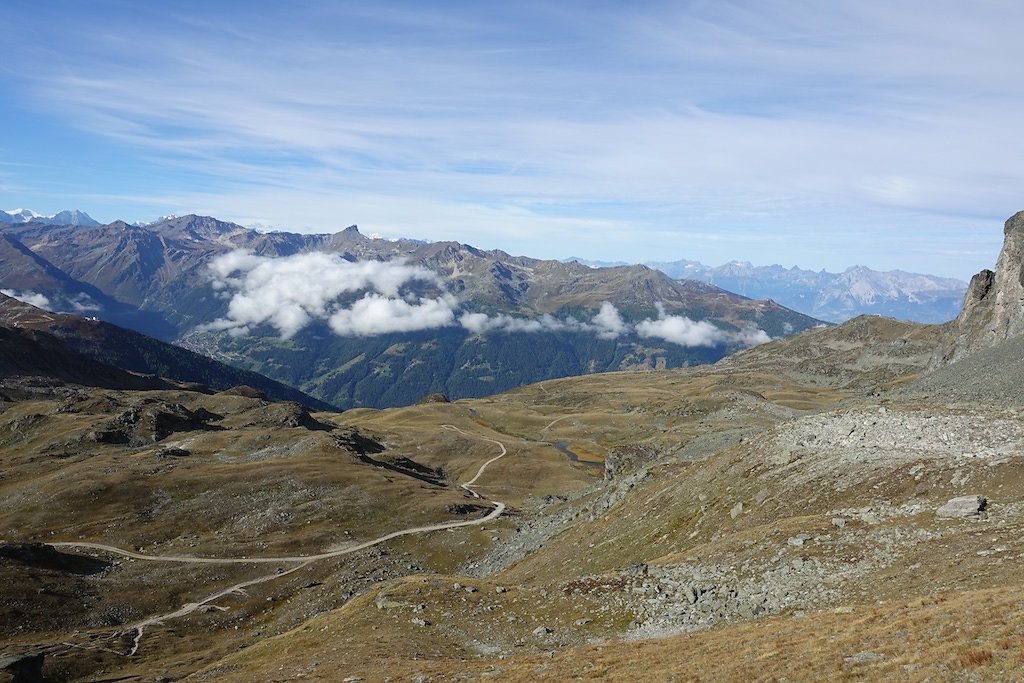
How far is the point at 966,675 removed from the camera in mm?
19344

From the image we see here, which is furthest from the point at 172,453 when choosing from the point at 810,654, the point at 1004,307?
the point at 1004,307

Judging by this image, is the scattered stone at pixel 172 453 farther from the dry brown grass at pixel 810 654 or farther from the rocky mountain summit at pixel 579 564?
the dry brown grass at pixel 810 654

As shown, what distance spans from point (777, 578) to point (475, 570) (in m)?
50.5

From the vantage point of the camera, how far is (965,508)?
37281mm

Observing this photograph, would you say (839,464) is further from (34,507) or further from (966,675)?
(34,507)

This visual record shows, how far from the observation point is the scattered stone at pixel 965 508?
121 feet

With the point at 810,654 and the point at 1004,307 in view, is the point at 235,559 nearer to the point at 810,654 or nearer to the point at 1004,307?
the point at 810,654

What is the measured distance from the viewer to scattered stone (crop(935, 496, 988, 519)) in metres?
36.8

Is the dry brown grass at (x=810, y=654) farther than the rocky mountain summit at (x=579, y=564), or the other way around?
the rocky mountain summit at (x=579, y=564)

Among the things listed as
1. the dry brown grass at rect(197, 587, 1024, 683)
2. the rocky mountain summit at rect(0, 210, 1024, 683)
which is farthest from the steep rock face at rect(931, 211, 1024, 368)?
the dry brown grass at rect(197, 587, 1024, 683)

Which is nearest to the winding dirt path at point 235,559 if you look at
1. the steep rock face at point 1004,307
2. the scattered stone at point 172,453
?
the scattered stone at point 172,453

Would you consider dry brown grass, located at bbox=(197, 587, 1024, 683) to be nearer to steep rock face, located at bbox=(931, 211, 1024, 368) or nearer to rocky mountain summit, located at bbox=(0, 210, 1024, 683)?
rocky mountain summit, located at bbox=(0, 210, 1024, 683)

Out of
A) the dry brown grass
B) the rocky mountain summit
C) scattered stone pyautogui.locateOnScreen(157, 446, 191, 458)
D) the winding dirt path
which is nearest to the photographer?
the dry brown grass

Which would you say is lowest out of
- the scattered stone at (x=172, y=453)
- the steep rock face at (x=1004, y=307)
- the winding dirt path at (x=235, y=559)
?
the winding dirt path at (x=235, y=559)
